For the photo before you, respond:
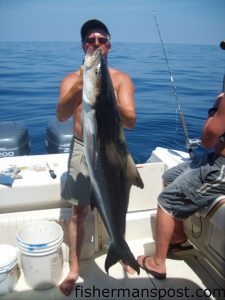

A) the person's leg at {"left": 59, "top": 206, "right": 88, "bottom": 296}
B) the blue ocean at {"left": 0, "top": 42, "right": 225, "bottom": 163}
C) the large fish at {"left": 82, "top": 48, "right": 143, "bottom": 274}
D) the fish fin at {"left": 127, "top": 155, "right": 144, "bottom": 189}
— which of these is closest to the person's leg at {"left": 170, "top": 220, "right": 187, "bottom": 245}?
the person's leg at {"left": 59, "top": 206, "right": 88, "bottom": 296}

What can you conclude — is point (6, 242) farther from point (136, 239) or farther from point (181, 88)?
point (181, 88)

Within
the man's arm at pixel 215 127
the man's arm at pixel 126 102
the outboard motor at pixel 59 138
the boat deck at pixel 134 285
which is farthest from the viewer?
the outboard motor at pixel 59 138

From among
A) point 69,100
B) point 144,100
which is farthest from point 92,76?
point 144,100

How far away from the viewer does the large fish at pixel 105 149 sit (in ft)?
6.00

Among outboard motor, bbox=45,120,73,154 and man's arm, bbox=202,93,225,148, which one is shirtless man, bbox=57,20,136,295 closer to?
man's arm, bbox=202,93,225,148

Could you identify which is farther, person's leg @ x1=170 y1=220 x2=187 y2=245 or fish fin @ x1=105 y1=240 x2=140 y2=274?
person's leg @ x1=170 y1=220 x2=187 y2=245

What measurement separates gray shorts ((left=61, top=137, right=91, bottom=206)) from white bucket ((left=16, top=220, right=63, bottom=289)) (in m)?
0.36

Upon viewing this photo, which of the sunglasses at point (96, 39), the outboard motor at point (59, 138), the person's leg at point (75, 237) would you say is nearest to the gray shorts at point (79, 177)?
the person's leg at point (75, 237)

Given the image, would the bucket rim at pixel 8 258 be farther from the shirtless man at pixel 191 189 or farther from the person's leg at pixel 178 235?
the person's leg at pixel 178 235

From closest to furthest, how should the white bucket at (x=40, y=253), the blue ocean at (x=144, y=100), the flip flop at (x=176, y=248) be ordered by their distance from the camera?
the white bucket at (x=40, y=253) → the flip flop at (x=176, y=248) → the blue ocean at (x=144, y=100)

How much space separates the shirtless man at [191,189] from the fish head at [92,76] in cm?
96

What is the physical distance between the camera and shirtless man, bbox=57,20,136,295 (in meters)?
2.48

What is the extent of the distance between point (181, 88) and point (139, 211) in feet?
41.3

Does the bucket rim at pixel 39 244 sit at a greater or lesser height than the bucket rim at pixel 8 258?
greater
